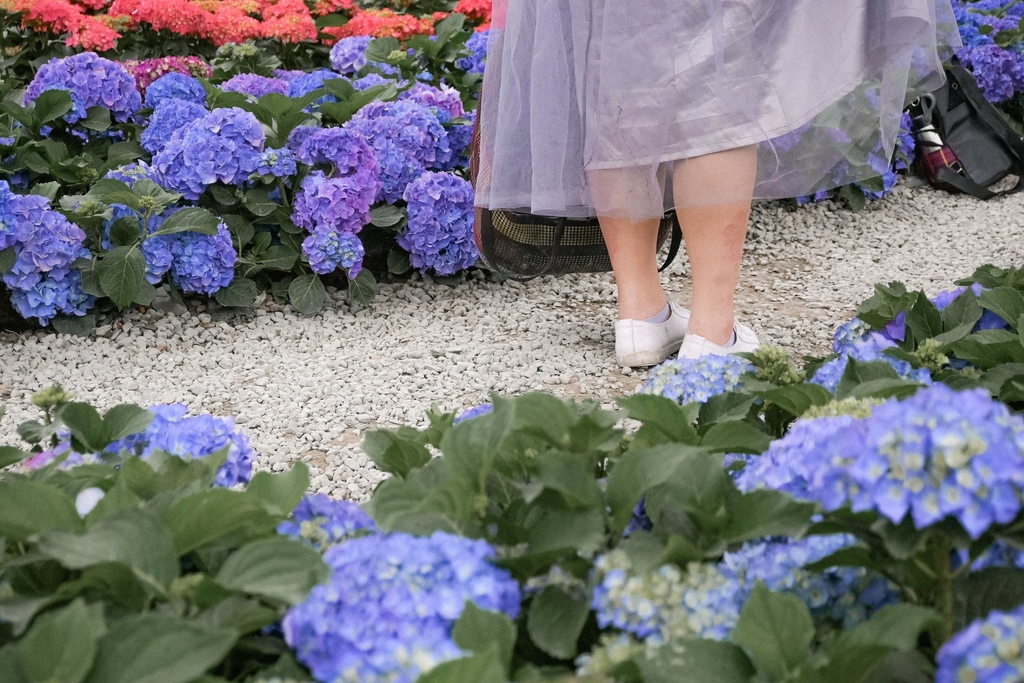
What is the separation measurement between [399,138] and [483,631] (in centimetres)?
271

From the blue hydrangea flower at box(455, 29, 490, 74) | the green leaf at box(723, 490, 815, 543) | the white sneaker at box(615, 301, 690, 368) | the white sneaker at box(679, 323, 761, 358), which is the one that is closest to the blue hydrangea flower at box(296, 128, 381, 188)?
the white sneaker at box(615, 301, 690, 368)

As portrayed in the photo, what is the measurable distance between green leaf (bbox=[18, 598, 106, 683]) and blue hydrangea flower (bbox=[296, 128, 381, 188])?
2.51 m

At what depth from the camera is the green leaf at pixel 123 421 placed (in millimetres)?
1234

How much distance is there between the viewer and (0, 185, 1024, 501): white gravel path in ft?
8.36

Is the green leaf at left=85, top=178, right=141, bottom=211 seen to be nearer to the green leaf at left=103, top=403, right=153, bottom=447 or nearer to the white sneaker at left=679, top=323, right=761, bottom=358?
the white sneaker at left=679, top=323, right=761, bottom=358

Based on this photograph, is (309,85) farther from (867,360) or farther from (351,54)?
(867,360)

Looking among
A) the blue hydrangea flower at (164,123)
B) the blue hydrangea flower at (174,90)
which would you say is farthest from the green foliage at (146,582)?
the blue hydrangea flower at (174,90)

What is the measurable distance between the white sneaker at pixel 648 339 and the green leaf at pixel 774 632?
1.89 meters

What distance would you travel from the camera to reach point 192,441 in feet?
4.08

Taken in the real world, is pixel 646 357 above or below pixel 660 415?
below

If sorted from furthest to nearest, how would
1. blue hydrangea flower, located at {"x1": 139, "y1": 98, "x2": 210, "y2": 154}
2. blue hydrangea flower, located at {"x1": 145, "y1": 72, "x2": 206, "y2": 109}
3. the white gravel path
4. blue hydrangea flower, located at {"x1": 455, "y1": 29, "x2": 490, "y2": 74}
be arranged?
blue hydrangea flower, located at {"x1": 455, "y1": 29, "x2": 490, "y2": 74} → blue hydrangea flower, located at {"x1": 145, "y1": 72, "x2": 206, "y2": 109} → blue hydrangea flower, located at {"x1": 139, "y1": 98, "x2": 210, "y2": 154} → the white gravel path

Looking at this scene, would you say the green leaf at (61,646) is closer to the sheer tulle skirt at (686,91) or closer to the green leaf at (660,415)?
the green leaf at (660,415)

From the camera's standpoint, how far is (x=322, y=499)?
1057mm

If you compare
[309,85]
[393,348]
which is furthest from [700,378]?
[309,85]
